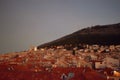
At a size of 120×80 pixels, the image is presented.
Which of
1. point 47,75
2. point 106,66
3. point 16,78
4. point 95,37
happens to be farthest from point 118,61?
point 95,37

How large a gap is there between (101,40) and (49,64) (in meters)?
35.5

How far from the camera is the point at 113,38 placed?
57688mm

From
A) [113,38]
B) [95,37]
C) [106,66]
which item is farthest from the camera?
[95,37]

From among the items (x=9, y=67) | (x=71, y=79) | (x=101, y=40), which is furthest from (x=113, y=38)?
(x=71, y=79)

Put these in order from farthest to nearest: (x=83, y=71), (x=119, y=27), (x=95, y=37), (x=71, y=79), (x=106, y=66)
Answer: (x=119, y=27)
(x=95, y=37)
(x=106, y=66)
(x=83, y=71)
(x=71, y=79)

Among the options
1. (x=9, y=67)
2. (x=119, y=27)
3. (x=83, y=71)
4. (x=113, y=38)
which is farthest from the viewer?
(x=119, y=27)

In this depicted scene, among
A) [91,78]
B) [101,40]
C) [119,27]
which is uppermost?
[119,27]

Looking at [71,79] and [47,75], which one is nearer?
[71,79]

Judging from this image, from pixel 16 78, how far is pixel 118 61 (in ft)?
44.0

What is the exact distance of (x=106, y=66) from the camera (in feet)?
79.2

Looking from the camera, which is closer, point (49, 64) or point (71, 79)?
point (71, 79)

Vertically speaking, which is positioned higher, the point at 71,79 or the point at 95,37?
the point at 95,37

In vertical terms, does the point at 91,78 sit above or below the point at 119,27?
below

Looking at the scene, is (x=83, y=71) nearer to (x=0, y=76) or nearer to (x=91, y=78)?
(x=91, y=78)
